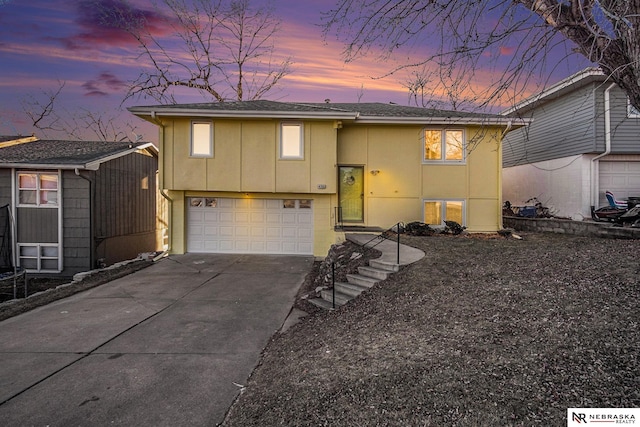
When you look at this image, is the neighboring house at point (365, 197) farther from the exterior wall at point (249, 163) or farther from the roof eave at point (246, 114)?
the roof eave at point (246, 114)

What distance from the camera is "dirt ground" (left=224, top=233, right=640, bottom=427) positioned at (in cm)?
280

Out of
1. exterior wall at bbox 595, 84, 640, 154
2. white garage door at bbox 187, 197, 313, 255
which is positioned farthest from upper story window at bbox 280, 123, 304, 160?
exterior wall at bbox 595, 84, 640, 154

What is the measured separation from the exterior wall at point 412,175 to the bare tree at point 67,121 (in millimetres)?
18648

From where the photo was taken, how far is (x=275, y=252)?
41.3 ft

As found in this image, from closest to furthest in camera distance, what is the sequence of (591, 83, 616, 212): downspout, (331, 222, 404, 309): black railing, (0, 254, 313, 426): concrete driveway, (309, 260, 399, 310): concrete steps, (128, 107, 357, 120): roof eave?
(0, 254, 313, 426): concrete driveway → (309, 260, 399, 310): concrete steps → (331, 222, 404, 309): black railing → (128, 107, 357, 120): roof eave → (591, 83, 616, 212): downspout

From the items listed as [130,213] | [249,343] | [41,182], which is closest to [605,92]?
[249,343]

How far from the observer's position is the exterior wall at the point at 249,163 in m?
12.0

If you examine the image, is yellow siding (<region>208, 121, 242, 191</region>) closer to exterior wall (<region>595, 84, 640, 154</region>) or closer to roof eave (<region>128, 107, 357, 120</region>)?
roof eave (<region>128, 107, 357, 120</region>)

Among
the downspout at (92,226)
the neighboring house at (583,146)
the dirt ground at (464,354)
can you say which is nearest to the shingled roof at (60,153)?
the downspout at (92,226)

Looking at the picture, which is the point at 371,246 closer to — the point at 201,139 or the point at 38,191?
the point at 201,139

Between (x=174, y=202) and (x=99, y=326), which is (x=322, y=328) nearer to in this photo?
(x=99, y=326)

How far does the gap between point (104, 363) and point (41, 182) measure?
1076 centimetres

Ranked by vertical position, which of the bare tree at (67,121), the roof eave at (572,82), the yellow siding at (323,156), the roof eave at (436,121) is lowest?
the yellow siding at (323,156)

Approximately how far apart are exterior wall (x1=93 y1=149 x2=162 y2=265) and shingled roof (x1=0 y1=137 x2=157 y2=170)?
1.57 ft
